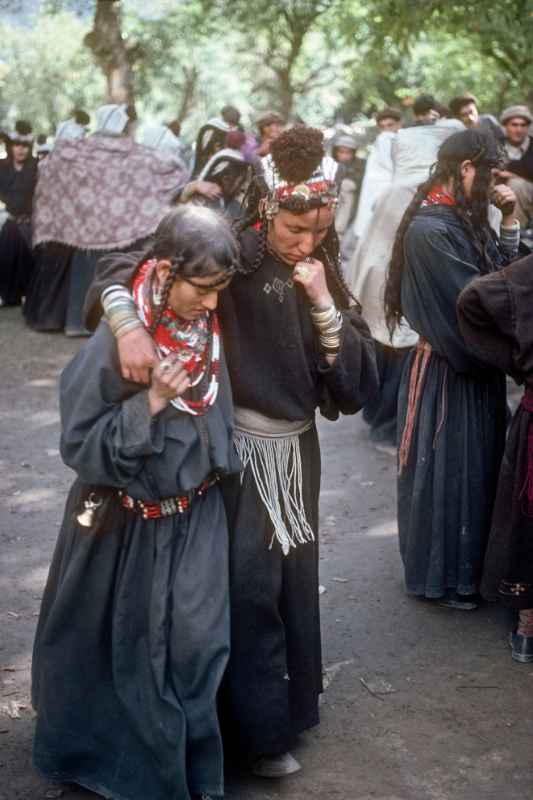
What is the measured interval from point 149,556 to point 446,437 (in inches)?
78.6

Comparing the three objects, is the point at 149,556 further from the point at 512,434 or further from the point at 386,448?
the point at 386,448

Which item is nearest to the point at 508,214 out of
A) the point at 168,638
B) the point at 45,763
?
the point at 168,638

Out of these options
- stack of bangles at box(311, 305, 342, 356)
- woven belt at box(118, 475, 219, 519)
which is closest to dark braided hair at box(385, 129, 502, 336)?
stack of bangles at box(311, 305, 342, 356)

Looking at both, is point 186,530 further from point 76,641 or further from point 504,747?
point 504,747

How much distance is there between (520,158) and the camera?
949 cm

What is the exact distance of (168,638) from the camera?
117 inches

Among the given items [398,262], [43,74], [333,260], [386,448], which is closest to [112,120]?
[386,448]

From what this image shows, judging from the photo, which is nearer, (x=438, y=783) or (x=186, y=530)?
(x=186, y=530)

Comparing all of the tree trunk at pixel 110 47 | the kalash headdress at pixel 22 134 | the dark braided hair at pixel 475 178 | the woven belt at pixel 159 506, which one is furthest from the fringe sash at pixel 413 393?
the tree trunk at pixel 110 47

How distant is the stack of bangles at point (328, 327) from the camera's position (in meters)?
3.02

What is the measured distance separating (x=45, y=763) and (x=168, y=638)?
0.58 meters

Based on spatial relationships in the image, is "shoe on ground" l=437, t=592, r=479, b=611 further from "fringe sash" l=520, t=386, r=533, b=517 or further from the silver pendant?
the silver pendant

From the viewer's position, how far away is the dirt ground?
3.41 metres

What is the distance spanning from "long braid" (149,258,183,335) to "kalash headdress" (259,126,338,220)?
45cm
